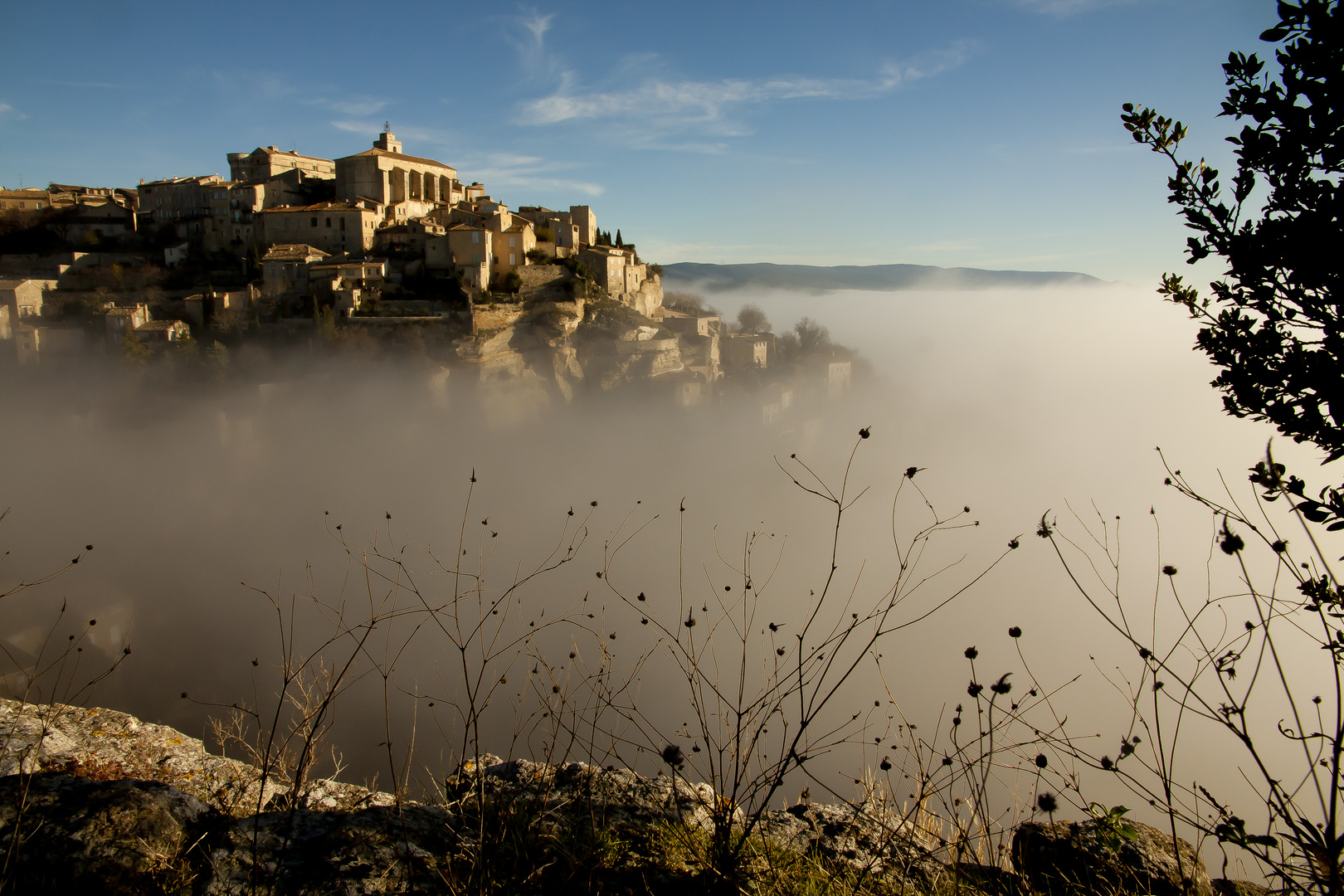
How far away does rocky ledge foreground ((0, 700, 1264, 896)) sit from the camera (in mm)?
2197

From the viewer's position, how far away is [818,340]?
161ft

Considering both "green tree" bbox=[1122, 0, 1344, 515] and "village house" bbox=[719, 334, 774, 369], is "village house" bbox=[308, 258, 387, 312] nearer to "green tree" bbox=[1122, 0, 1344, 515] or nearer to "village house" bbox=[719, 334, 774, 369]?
"village house" bbox=[719, 334, 774, 369]

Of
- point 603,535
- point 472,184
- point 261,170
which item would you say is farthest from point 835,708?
point 261,170

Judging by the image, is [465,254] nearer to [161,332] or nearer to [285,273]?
[285,273]

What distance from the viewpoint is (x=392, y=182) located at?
35.3 metres

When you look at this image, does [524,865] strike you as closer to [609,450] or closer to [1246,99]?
[1246,99]

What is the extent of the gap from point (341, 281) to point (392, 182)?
26.4ft

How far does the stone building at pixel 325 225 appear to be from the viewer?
3238cm

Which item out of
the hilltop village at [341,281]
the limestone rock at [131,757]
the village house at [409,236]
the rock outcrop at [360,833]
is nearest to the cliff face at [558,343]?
the hilltop village at [341,281]

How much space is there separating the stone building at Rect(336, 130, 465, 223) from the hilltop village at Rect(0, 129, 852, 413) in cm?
8

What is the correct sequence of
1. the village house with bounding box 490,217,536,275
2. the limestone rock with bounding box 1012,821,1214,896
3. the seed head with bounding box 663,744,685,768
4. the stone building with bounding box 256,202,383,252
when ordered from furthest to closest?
the village house with bounding box 490,217,536,275 → the stone building with bounding box 256,202,383,252 → the limestone rock with bounding box 1012,821,1214,896 → the seed head with bounding box 663,744,685,768

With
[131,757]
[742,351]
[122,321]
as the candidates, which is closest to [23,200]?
[122,321]

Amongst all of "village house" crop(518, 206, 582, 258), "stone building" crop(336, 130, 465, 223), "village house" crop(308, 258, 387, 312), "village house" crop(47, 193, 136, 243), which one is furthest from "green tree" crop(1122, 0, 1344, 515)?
"village house" crop(47, 193, 136, 243)

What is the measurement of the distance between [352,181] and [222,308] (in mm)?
8988
